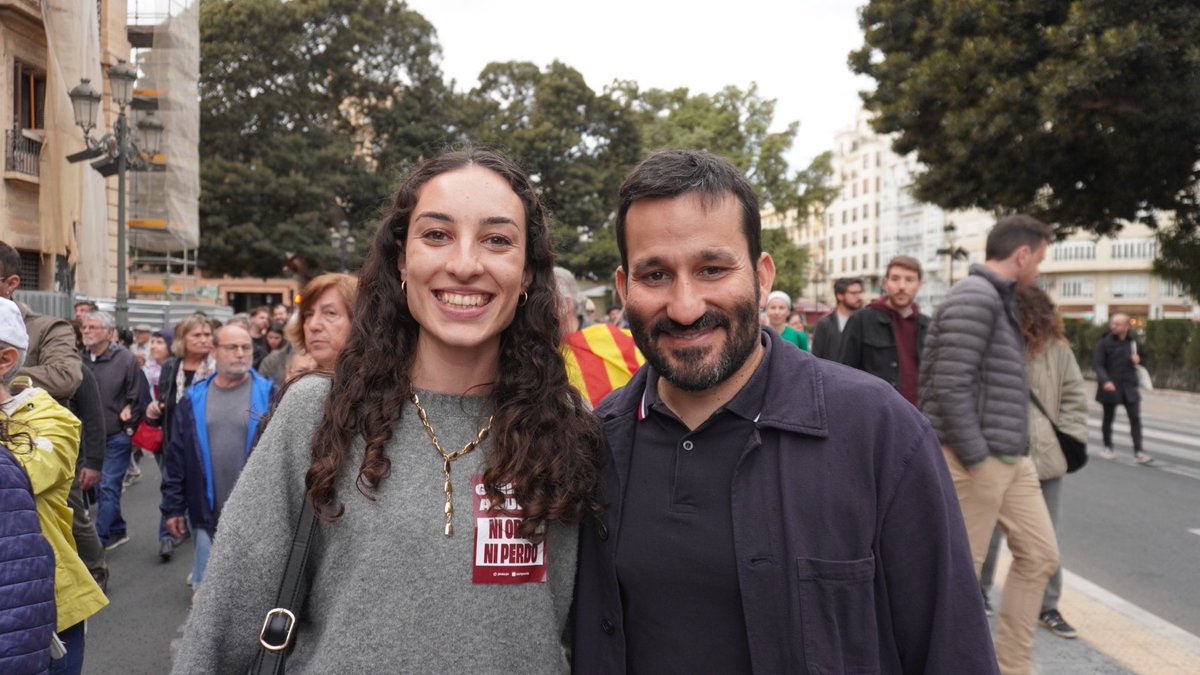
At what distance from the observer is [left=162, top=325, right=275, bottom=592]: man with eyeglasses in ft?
16.6

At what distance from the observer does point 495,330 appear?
6.36ft

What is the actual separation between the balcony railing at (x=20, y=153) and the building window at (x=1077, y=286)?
6650cm

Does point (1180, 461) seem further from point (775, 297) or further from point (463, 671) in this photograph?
point (463, 671)

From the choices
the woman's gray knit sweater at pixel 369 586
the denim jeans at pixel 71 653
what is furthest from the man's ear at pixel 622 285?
the denim jeans at pixel 71 653

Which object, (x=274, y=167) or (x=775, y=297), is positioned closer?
(x=775, y=297)

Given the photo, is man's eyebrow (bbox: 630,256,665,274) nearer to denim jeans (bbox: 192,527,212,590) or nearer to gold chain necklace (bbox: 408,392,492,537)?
gold chain necklace (bbox: 408,392,492,537)

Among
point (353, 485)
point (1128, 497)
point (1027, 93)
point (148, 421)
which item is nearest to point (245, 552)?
point (353, 485)

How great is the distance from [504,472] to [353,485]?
0.31m

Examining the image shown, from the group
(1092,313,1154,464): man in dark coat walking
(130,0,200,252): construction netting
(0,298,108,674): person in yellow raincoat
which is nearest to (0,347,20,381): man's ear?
(0,298,108,674): person in yellow raincoat

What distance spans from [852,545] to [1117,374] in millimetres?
11418

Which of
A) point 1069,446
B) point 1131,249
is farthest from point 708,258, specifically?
point 1131,249

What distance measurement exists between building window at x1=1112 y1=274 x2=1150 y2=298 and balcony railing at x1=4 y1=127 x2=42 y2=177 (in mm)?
Answer: 65609

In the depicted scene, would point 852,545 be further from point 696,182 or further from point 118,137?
point 118,137

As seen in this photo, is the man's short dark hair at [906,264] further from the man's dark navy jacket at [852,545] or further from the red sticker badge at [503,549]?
the red sticker badge at [503,549]
